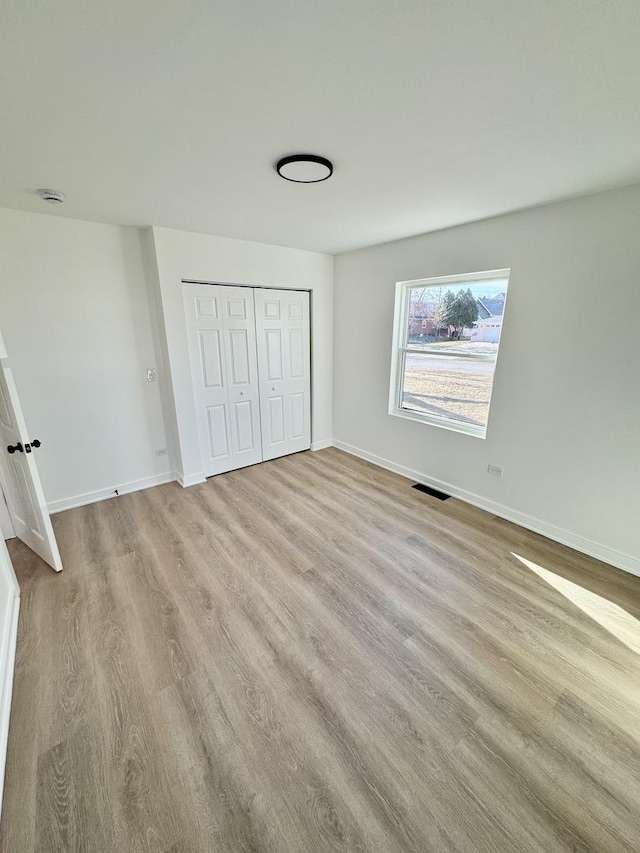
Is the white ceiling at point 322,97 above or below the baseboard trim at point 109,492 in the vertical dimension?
above

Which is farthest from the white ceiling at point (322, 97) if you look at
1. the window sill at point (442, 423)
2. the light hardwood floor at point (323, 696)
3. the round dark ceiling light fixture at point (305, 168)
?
the light hardwood floor at point (323, 696)

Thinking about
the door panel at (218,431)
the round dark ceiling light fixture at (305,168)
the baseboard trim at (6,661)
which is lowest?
the baseboard trim at (6,661)

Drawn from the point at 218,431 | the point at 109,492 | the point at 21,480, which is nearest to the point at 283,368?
the point at 218,431

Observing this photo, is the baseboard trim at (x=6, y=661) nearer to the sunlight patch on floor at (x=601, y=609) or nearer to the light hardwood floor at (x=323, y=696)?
the light hardwood floor at (x=323, y=696)

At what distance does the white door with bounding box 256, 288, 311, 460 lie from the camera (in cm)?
376

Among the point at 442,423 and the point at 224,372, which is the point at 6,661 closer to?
the point at 224,372

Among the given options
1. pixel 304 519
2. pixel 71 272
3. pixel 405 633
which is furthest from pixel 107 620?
pixel 71 272

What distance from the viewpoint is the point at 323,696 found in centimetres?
150

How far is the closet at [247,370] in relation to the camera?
3371 mm

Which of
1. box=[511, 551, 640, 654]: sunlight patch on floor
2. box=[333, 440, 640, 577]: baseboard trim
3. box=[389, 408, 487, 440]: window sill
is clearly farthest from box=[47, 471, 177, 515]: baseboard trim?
box=[511, 551, 640, 654]: sunlight patch on floor

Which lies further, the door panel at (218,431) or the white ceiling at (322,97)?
the door panel at (218,431)

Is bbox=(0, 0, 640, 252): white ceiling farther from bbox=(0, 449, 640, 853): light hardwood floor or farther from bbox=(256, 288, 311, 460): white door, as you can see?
bbox=(0, 449, 640, 853): light hardwood floor

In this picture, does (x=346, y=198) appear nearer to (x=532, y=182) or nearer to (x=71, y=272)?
(x=532, y=182)

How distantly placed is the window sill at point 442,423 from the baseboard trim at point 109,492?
262 centimetres
